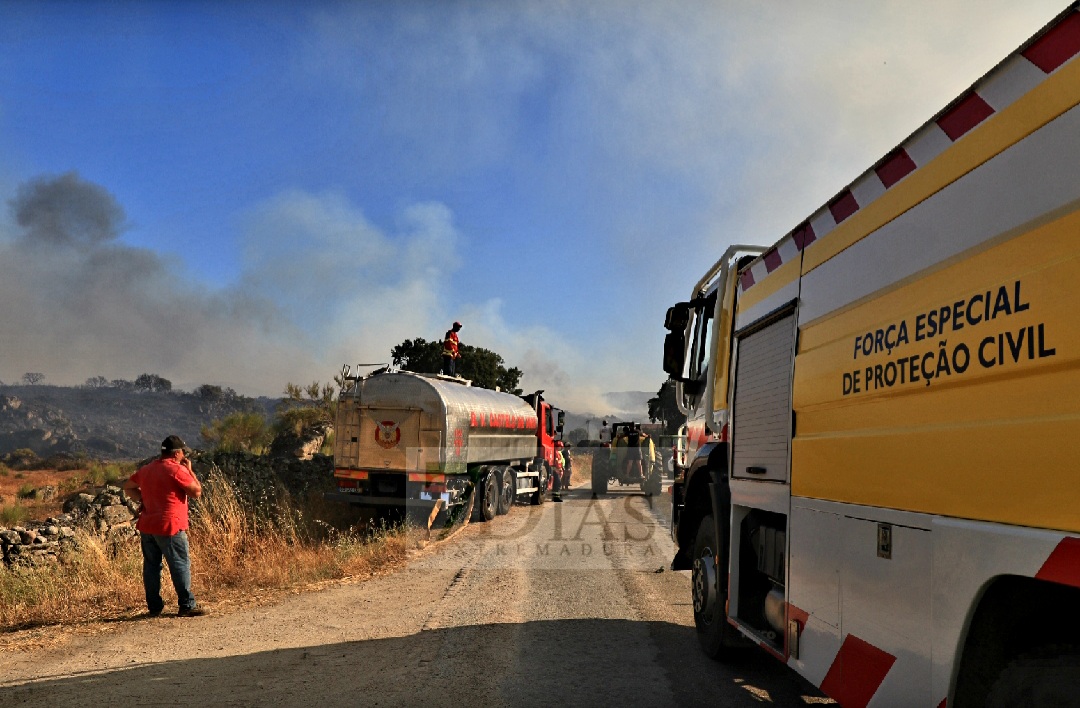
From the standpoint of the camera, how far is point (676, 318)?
6.54 metres

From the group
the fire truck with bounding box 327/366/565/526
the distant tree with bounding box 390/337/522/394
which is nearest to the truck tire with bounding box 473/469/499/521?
the fire truck with bounding box 327/366/565/526

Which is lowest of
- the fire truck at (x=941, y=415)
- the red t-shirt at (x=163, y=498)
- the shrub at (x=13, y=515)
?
the shrub at (x=13, y=515)

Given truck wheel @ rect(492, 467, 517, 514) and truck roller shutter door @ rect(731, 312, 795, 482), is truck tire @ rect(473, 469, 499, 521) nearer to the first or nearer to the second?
truck wheel @ rect(492, 467, 517, 514)

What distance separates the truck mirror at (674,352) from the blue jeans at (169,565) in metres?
4.94

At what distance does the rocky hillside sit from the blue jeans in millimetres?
62120

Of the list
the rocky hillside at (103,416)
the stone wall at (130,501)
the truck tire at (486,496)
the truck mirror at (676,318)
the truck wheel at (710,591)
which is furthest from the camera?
the rocky hillside at (103,416)

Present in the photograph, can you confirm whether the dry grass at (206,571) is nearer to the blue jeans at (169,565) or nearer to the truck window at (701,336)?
the blue jeans at (169,565)

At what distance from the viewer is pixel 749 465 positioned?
5.02m

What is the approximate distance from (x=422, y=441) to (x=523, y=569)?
186 inches

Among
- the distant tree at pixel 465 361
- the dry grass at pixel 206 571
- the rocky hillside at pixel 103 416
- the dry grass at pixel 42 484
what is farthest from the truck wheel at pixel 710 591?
the rocky hillside at pixel 103 416

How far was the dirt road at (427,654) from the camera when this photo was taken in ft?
16.8

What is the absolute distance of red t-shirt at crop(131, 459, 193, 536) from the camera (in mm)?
7637

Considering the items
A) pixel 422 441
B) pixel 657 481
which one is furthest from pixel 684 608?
pixel 657 481

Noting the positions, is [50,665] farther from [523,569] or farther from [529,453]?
[529,453]
